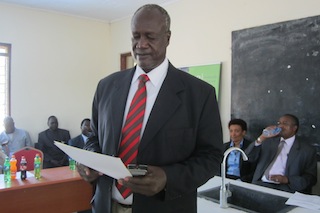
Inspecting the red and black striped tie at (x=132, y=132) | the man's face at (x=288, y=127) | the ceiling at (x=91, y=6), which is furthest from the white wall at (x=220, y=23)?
the red and black striped tie at (x=132, y=132)

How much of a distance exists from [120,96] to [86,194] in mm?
2378

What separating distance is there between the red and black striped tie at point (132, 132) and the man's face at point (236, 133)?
2.82m

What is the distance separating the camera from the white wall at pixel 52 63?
5.46 meters

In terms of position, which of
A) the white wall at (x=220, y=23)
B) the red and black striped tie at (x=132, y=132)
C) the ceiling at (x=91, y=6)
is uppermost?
the ceiling at (x=91, y=6)

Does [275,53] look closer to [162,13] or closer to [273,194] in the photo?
[273,194]

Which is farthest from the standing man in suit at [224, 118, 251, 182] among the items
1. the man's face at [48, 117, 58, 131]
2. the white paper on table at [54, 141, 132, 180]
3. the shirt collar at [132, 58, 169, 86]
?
the man's face at [48, 117, 58, 131]

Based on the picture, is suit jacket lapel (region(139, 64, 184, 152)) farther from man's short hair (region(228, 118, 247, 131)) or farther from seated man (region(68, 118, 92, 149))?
seated man (region(68, 118, 92, 149))

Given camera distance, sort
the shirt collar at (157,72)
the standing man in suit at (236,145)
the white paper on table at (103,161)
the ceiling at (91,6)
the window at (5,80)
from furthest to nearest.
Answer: the window at (5,80)
the ceiling at (91,6)
the standing man in suit at (236,145)
the shirt collar at (157,72)
the white paper on table at (103,161)

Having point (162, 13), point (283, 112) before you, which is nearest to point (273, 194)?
point (283, 112)

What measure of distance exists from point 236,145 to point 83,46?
13.0 ft

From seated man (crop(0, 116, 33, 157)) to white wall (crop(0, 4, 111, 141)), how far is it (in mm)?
300

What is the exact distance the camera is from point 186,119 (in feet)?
3.77

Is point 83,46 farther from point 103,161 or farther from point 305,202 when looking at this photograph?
point 103,161

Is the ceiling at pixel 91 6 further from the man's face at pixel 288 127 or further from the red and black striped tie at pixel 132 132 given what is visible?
the red and black striped tie at pixel 132 132
